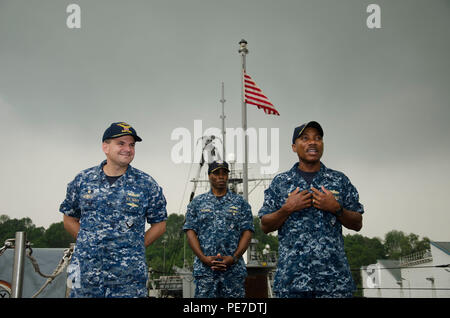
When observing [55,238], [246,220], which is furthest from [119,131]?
[55,238]

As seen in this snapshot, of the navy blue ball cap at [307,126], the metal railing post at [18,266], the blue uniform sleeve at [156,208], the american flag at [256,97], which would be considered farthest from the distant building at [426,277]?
the metal railing post at [18,266]

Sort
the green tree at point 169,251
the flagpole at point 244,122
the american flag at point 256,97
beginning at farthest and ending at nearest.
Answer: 1. the green tree at point 169,251
2. the american flag at point 256,97
3. the flagpole at point 244,122

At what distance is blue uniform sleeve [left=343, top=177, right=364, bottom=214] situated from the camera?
294cm

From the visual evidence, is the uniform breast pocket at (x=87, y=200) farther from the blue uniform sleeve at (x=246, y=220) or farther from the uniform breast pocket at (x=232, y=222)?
the blue uniform sleeve at (x=246, y=220)

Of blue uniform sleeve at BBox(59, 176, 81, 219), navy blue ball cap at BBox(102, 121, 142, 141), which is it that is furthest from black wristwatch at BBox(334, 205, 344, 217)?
blue uniform sleeve at BBox(59, 176, 81, 219)

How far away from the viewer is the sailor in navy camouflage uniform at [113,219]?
8.81ft

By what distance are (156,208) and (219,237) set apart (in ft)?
4.24

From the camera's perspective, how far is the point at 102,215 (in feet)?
9.25

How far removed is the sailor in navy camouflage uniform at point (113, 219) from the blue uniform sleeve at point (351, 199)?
66.8 inches

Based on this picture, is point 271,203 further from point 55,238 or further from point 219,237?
point 55,238

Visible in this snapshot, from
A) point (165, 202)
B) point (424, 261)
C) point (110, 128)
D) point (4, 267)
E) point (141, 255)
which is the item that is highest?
point (110, 128)

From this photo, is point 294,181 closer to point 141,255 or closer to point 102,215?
point 141,255
